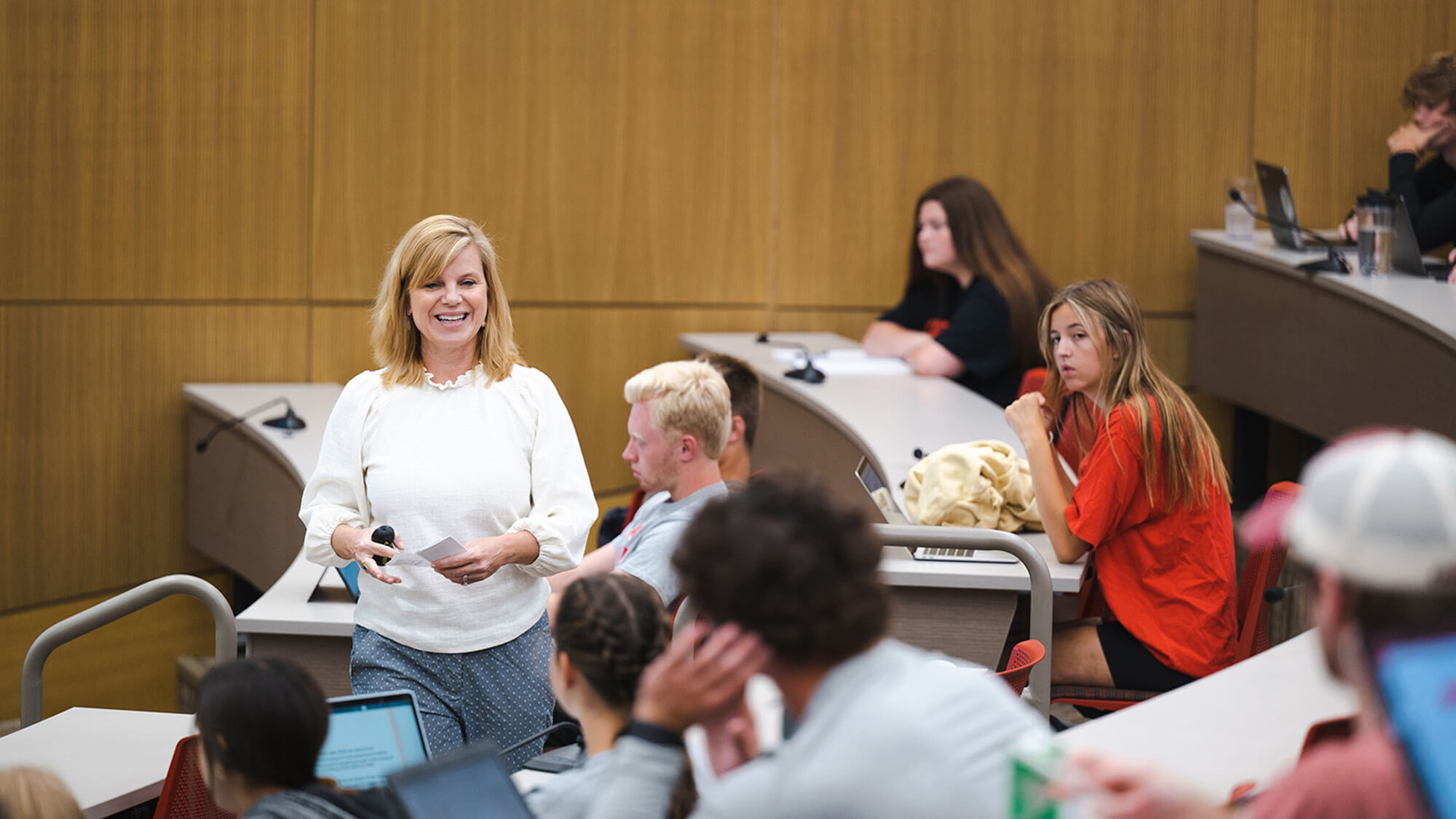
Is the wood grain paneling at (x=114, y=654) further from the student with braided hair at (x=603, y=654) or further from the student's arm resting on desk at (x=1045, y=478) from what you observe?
the student with braided hair at (x=603, y=654)

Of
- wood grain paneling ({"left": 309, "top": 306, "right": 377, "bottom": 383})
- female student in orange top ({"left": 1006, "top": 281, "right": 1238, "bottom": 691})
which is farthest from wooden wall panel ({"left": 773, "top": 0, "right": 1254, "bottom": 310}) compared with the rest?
female student in orange top ({"left": 1006, "top": 281, "right": 1238, "bottom": 691})

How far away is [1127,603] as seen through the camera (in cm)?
276

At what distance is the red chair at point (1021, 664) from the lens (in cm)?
204

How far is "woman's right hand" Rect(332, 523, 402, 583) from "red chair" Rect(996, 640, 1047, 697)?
984 millimetres

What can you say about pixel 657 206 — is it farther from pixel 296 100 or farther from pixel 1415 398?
pixel 1415 398

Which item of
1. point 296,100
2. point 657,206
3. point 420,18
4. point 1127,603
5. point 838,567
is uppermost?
point 420,18

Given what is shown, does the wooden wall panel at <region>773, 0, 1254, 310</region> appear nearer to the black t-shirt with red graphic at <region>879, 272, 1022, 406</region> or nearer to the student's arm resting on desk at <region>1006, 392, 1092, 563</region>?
the black t-shirt with red graphic at <region>879, 272, 1022, 406</region>

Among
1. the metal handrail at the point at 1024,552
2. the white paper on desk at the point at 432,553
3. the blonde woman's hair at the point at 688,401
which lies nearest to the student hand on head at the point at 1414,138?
the metal handrail at the point at 1024,552

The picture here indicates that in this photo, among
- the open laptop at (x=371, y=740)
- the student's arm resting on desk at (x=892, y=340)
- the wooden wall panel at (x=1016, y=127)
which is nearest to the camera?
the open laptop at (x=371, y=740)

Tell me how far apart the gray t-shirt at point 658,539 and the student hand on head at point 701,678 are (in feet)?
3.27

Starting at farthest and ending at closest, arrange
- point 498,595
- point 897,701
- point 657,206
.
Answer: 1. point 657,206
2. point 498,595
3. point 897,701

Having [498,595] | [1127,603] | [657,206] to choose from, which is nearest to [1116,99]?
[657,206]

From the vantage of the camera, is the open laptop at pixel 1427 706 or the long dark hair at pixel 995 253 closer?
the open laptop at pixel 1427 706

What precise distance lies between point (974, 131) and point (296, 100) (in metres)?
2.55
